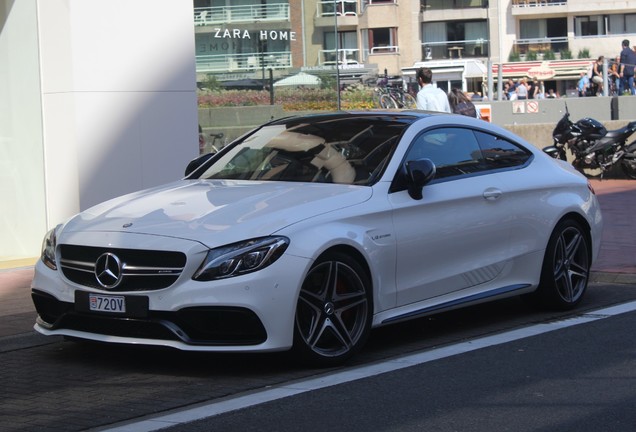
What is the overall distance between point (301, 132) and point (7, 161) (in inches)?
190

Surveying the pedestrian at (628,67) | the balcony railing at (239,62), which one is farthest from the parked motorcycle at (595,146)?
the pedestrian at (628,67)

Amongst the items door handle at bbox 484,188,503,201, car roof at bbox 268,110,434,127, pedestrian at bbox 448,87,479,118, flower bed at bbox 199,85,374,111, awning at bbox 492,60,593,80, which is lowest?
door handle at bbox 484,188,503,201

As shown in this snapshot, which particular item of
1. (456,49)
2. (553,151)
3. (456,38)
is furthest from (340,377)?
(456,38)

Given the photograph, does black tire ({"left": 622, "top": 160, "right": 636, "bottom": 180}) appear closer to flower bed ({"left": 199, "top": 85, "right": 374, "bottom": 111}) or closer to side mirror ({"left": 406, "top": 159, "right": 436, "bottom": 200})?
flower bed ({"left": 199, "top": 85, "right": 374, "bottom": 111})

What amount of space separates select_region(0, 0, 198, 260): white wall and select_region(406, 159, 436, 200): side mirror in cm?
485

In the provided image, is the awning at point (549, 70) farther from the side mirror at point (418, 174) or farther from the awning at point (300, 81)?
the side mirror at point (418, 174)

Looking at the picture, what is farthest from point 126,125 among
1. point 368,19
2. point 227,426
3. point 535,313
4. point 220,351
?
point 368,19

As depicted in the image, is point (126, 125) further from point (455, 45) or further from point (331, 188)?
point (455, 45)

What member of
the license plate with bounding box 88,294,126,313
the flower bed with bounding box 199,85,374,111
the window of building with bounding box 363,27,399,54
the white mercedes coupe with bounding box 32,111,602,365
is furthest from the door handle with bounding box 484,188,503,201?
the window of building with bounding box 363,27,399,54

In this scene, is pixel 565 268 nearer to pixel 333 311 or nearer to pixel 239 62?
pixel 333 311

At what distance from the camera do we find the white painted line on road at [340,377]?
5843 millimetres

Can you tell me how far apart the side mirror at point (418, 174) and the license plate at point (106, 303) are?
2056 millimetres

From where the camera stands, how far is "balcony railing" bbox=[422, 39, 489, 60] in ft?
241

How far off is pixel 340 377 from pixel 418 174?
1546mm
